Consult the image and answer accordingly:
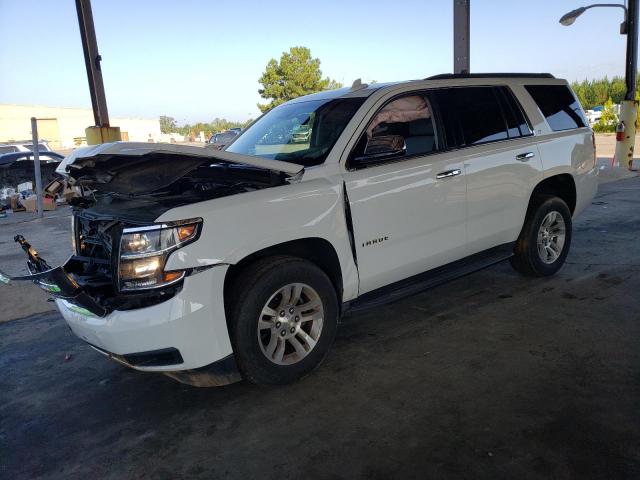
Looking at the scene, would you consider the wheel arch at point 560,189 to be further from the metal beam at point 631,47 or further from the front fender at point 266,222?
the metal beam at point 631,47

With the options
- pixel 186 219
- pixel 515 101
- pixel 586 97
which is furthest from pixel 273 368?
pixel 586 97

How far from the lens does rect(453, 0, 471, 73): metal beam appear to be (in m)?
9.47

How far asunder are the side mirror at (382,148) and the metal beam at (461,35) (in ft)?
22.0

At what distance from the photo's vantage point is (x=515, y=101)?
4.80 metres

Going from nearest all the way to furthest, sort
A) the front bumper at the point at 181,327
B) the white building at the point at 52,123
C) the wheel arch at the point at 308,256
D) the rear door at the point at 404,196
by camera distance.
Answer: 1. the front bumper at the point at 181,327
2. the wheel arch at the point at 308,256
3. the rear door at the point at 404,196
4. the white building at the point at 52,123

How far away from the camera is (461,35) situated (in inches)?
379

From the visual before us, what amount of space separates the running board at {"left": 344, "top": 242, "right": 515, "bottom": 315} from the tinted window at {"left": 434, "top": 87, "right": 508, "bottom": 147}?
97 centimetres

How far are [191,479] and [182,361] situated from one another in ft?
2.03

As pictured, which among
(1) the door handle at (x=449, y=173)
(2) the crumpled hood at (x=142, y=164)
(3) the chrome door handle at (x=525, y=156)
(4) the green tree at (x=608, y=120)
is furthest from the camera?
(4) the green tree at (x=608, y=120)

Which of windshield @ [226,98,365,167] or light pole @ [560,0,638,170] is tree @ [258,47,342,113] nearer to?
light pole @ [560,0,638,170]

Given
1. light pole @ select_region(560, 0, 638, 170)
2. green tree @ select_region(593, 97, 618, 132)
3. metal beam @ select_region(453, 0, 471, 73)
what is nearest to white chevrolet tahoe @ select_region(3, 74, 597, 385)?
metal beam @ select_region(453, 0, 471, 73)

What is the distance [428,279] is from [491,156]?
1.18 metres

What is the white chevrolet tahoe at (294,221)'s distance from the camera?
9.61 ft

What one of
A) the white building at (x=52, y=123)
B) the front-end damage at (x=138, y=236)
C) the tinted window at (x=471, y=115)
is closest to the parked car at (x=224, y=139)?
the front-end damage at (x=138, y=236)
